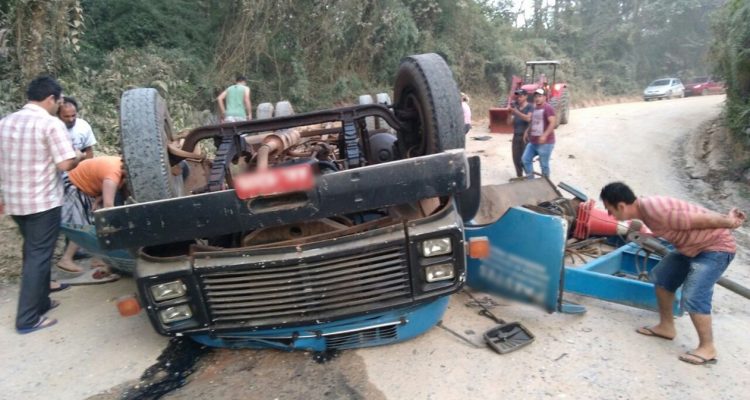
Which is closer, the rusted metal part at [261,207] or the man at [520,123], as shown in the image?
the rusted metal part at [261,207]

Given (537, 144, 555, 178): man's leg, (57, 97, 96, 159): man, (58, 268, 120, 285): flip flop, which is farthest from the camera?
(537, 144, 555, 178): man's leg

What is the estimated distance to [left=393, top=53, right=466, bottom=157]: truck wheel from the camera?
3295 mm

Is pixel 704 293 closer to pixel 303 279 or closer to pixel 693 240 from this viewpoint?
pixel 693 240

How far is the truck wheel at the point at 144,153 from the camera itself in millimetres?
2854

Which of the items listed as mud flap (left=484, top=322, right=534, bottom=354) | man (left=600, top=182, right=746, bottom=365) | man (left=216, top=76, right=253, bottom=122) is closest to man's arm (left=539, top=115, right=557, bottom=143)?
man (left=600, top=182, right=746, bottom=365)

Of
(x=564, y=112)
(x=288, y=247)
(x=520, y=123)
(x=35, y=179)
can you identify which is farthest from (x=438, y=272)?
(x=564, y=112)

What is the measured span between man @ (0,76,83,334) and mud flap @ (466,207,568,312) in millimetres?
3017

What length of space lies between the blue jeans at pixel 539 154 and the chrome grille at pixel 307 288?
4.52 m

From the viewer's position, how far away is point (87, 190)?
443 centimetres

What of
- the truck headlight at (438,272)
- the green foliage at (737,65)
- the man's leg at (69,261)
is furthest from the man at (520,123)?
the man's leg at (69,261)

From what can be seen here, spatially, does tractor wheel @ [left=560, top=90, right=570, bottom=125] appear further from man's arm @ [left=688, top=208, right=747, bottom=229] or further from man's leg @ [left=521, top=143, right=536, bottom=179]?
man's arm @ [left=688, top=208, right=747, bottom=229]

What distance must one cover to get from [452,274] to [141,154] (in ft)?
5.97

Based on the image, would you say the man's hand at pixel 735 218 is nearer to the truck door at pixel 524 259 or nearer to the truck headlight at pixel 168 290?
the truck door at pixel 524 259

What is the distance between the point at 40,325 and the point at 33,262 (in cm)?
48
